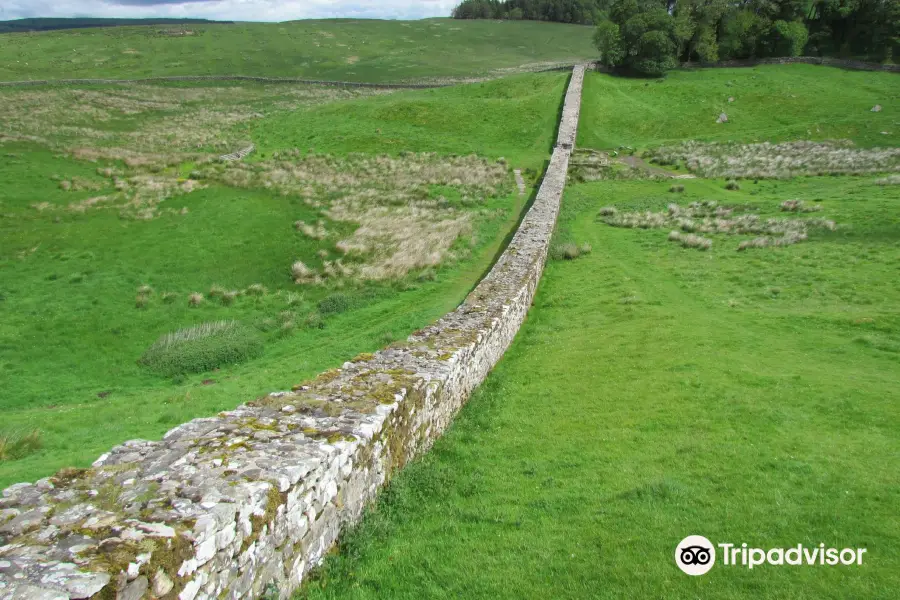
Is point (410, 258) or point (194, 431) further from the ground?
point (194, 431)

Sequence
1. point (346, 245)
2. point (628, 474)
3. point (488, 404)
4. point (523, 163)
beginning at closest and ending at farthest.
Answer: point (628, 474)
point (488, 404)
point (346, 245)
point (523, 163)

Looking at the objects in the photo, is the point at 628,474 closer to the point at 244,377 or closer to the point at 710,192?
the point at 244,377

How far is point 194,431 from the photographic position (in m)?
7.34

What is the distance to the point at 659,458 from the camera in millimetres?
8844

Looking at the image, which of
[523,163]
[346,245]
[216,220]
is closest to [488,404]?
[346,245]

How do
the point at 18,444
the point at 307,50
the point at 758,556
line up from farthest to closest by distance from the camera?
the point at 307,50, the point at 18,444, the point at 758,556

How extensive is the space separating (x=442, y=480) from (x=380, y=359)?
8.98 feet

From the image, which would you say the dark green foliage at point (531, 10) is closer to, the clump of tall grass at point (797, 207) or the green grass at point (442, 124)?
the green grass at point (442, 124)

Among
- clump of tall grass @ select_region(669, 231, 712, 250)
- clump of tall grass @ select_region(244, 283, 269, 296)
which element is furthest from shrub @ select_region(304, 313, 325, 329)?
clump of tall grass @ select_region(669, 231, 712, 250)

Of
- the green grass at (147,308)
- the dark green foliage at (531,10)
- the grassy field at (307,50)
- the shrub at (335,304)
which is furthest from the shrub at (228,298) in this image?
the dark green foliage at (531,10)

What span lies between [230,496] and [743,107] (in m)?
63.0

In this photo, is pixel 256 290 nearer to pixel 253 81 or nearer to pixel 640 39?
pixel 640 39

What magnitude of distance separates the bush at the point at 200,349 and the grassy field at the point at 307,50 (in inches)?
3242

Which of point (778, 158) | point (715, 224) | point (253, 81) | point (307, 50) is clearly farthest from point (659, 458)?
point (307, 50)
